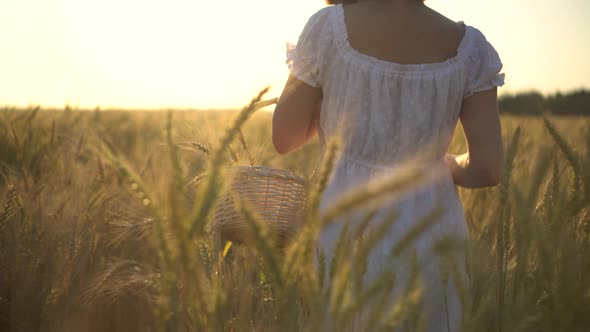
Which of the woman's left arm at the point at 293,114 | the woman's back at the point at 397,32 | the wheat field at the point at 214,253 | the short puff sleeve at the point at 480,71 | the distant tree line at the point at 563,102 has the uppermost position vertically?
the distant tree line at the point at 563,102

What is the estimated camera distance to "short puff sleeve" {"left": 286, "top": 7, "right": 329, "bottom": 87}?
1406 mm

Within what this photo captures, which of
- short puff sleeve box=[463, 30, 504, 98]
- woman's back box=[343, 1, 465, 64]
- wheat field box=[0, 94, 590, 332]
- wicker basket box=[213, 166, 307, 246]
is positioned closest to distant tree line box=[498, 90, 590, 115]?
wheat field box=[0, 94, 590, 332]

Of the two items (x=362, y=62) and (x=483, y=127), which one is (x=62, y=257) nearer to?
(x=362, y=62)

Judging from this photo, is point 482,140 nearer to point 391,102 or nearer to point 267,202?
point 391,102

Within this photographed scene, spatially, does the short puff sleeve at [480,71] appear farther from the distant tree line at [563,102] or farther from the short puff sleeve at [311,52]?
the distant tree line at [563,102]

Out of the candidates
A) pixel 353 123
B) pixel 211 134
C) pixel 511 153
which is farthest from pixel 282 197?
pixel 511 153

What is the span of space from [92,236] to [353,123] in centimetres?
78

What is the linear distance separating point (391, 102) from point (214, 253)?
2.32 feet

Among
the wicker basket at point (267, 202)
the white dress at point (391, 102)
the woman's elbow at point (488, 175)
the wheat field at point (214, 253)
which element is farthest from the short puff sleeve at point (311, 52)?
the woman's elbow at point (488, 175)

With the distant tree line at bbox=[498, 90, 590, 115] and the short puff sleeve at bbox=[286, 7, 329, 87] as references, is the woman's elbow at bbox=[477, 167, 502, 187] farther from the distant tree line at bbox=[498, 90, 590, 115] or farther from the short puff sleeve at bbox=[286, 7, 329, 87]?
the distant tree line at bbox=[498, 90, 590, 115]

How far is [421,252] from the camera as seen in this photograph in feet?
4.24

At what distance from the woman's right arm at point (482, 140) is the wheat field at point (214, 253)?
0.08 meters

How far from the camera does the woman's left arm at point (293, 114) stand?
4.64 feet

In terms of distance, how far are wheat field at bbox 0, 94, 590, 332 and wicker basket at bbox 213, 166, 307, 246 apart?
0.22 ft
